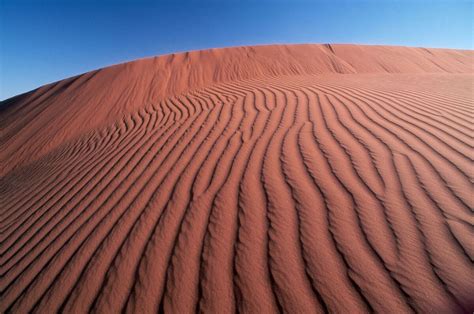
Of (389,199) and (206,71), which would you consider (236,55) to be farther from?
(389,199)

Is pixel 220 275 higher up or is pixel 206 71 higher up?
pixel 206 71

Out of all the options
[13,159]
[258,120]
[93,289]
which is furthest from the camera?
[13,159]

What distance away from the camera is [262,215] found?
5.61 feet

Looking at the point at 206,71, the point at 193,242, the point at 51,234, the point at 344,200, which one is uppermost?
the point at 206,71

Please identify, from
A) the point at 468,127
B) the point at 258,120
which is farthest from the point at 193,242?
the point at 468,127

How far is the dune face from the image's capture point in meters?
1.26

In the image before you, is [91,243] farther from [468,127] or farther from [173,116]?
[468,127]

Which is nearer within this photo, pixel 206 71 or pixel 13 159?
pixel 13 159

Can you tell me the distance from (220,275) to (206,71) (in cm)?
1084

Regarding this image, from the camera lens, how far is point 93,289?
150 centimetres

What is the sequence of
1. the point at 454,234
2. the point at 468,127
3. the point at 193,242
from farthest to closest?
the point at 468,127 → the point at 193,242 → the point at 454,234

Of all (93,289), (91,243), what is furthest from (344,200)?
(91,243)

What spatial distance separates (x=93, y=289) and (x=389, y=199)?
1.93 meters

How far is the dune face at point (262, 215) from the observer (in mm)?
1258
